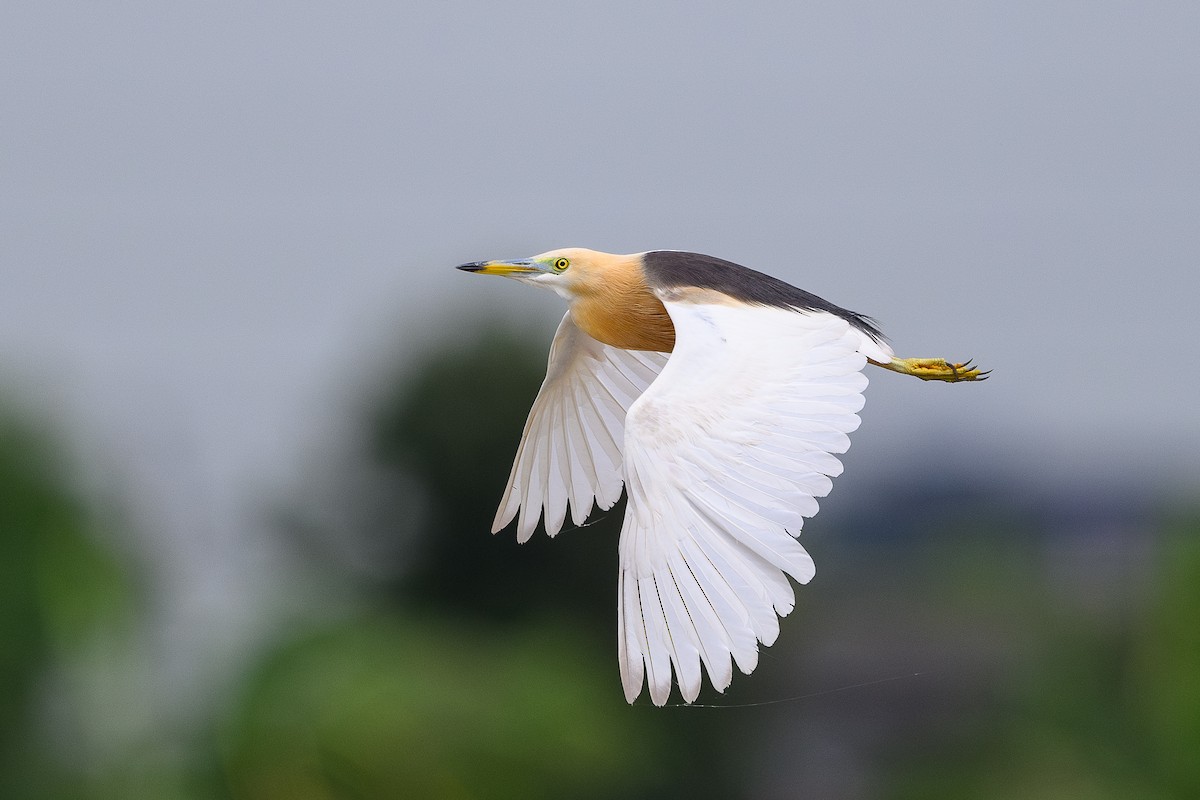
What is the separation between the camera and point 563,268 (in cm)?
652

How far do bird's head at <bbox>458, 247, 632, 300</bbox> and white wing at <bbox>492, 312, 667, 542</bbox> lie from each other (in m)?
0.30

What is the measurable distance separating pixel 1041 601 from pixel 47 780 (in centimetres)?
1282

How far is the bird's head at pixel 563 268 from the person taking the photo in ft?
21.1

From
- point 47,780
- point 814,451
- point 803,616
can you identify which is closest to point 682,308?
point 814,451

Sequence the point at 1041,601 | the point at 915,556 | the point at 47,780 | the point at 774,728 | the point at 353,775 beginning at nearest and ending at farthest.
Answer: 1. the point at 353,775
2. the point at 47,780
3. the point at 1041,601
4. the point at 774,728
5. the point at 915,556

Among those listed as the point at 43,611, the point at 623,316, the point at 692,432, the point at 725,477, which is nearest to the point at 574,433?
the point at 623,316

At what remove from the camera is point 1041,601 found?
22703mm

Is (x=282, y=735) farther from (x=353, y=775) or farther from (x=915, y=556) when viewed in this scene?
(x=915, y=556)

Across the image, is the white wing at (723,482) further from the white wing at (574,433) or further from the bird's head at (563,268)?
the white wing at (574,433)

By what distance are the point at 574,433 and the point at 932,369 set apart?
1.41 metres

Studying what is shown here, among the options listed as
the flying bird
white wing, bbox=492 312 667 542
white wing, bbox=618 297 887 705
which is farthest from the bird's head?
white wing, bbox=618 297 887 705

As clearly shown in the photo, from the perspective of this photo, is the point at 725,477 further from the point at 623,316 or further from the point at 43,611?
the point at 43,611

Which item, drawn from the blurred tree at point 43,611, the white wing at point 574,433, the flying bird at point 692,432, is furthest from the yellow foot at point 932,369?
the blurred tree at point 43,611

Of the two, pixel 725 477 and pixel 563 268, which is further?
pixel 563 268
